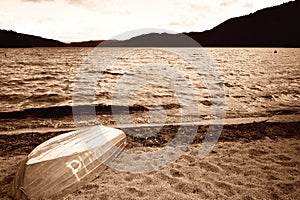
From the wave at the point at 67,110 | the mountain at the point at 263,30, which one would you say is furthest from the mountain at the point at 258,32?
the wave at the point at 67,110

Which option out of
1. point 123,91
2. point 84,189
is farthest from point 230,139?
point 123,91

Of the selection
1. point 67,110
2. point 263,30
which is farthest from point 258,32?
point 67,110

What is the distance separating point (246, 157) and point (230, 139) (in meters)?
1.05

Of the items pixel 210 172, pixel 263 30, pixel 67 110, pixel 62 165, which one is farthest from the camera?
pixel 263 30

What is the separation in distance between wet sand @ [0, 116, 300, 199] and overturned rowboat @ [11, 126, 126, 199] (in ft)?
0.73

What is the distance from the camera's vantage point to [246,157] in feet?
17.9

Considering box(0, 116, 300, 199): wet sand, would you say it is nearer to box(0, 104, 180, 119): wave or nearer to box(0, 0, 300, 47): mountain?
box(0, 104, 180, 119): wave

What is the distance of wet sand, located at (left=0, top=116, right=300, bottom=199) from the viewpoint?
421 cm

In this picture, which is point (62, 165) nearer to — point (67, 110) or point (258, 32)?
point (67, 110)

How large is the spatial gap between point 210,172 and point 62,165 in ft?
9.45

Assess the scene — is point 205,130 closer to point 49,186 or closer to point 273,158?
point 273,158

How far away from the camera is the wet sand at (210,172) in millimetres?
4207

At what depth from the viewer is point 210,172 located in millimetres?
4871

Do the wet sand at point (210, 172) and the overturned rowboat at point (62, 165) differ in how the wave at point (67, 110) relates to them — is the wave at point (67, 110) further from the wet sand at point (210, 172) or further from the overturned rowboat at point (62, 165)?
the overturned rowboat at point (62, 165)
